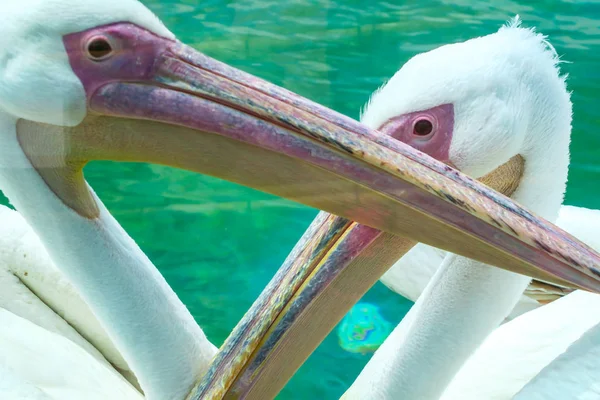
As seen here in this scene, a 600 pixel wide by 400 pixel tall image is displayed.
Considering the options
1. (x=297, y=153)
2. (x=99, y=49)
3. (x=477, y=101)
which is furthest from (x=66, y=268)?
(x=477, y=101)

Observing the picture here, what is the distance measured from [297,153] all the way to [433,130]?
33 cm

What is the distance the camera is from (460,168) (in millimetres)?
1358

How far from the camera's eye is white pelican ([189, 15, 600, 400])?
1.30 meters

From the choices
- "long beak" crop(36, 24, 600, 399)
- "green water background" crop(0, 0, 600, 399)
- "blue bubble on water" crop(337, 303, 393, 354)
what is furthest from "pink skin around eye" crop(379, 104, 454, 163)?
"blue bubble on water" crop(337, 303, 393, 354)

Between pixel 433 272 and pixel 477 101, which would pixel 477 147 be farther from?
pixel 433 272

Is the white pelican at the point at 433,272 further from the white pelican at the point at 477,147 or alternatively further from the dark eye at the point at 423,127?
the dark eye at the point at 423,127

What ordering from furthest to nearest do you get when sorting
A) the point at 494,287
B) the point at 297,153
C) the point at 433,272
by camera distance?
the point at 433,272 → the point at 494,287 → the point at 297,153

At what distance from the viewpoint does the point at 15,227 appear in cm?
179

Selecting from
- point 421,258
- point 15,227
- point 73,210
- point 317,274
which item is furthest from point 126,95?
point 421,258

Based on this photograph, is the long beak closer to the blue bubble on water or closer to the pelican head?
the pelican head

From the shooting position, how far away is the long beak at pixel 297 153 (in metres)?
1.09

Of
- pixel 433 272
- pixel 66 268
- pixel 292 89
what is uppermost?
pixel 292 89

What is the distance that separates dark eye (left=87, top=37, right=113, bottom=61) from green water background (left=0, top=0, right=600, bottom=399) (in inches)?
34.0

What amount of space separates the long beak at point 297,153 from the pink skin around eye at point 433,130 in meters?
0.19
